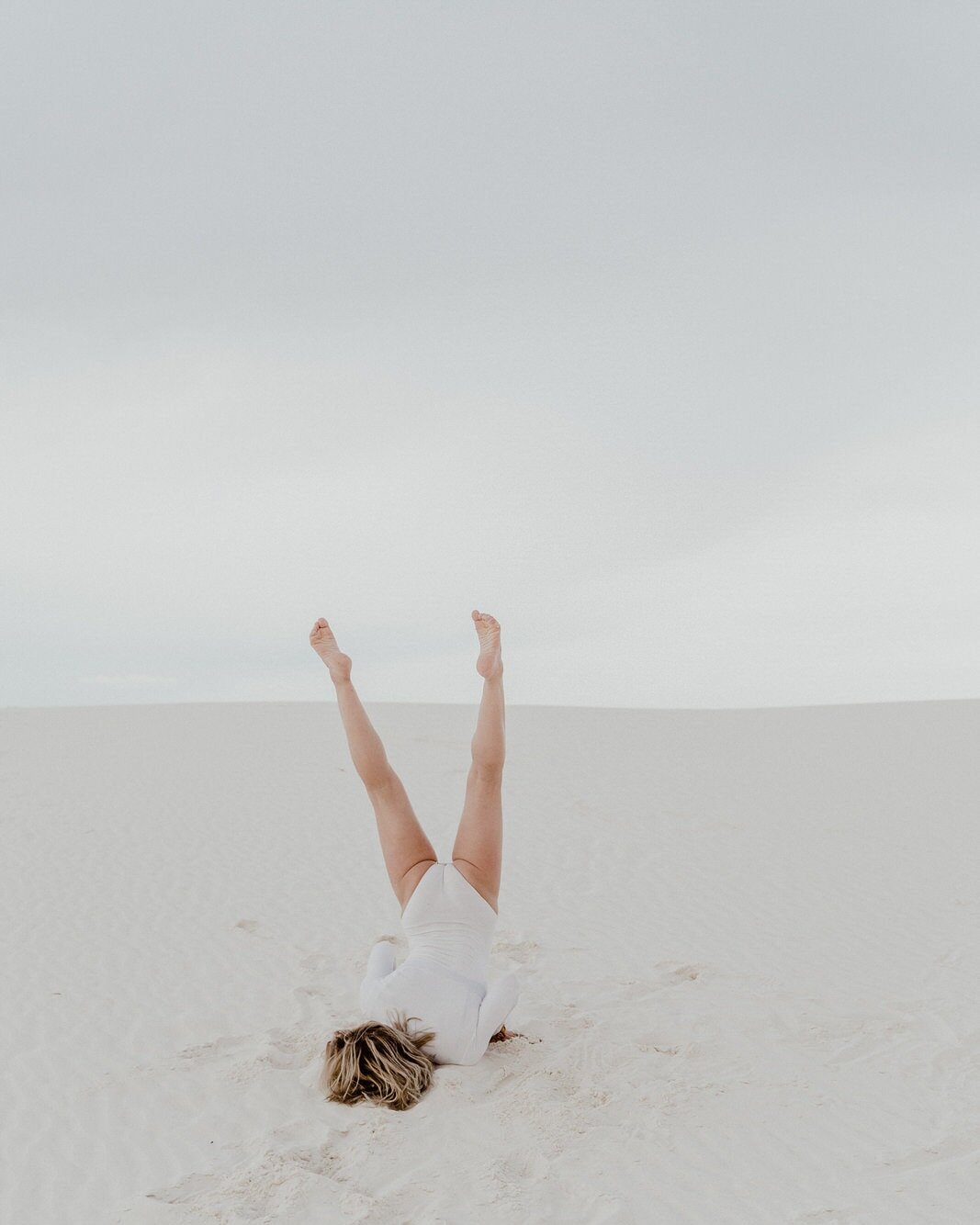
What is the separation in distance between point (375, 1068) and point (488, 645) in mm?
2332

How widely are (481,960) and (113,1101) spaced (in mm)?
2061

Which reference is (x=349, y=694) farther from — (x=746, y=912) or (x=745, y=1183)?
(x=746, y=912)

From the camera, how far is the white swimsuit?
211 inches

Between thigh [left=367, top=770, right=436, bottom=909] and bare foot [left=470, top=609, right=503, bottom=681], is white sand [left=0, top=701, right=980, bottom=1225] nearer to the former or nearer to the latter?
thigh [left=367, top=770, right=436, bottom=909]

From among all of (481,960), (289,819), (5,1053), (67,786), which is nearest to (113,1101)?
(5,1053)

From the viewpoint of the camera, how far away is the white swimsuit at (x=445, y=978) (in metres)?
5.36

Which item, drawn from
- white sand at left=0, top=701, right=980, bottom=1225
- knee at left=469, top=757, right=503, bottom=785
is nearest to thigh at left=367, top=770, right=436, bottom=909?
knee at left=469, top=757, right=503, bottom=785

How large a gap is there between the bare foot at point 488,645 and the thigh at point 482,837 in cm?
63

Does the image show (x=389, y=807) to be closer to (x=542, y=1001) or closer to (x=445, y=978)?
(x=445, y=978)

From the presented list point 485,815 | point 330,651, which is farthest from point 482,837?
point 330,651

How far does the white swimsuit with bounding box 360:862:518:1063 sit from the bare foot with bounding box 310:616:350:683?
4.20ft

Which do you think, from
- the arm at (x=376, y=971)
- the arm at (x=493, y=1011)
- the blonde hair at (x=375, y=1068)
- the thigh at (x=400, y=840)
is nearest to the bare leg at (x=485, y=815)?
the thigh at (x=400, y=840)

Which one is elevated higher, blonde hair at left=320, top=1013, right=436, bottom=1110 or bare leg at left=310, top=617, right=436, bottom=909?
bare leg at left=310, top=617, right=436, bottom=909

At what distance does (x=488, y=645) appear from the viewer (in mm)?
6230
